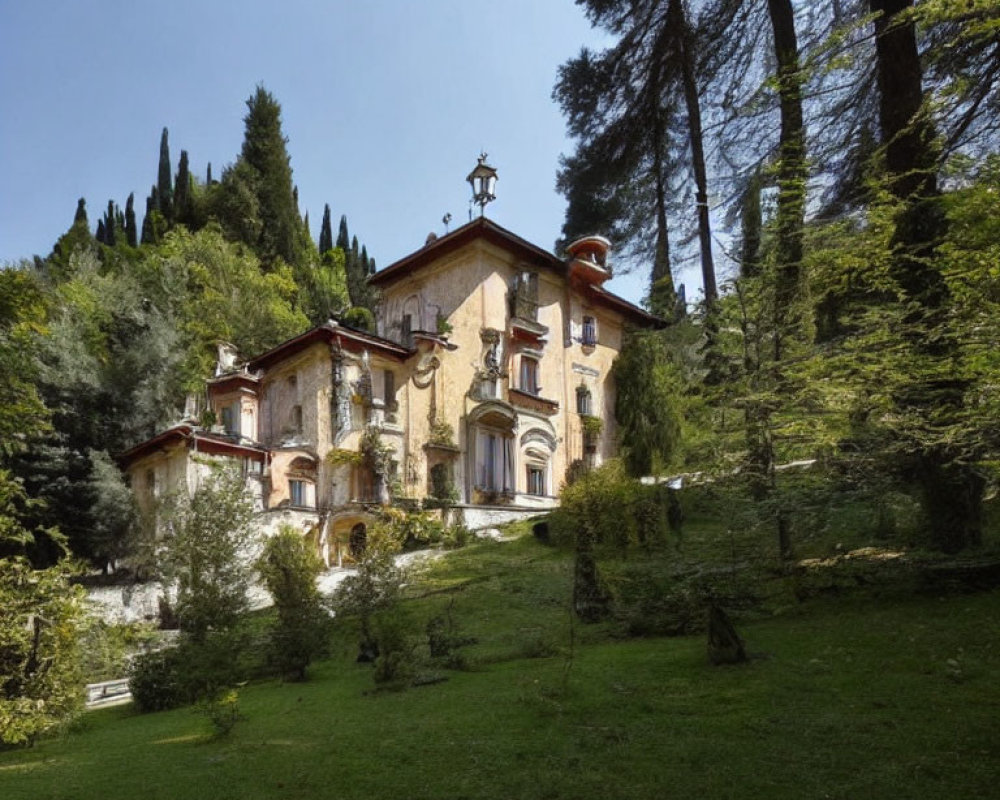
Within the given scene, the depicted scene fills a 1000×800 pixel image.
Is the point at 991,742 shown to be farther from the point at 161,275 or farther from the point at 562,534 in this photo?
the point at 161,275

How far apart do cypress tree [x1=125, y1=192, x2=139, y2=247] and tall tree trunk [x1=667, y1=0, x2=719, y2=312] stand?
1953 inches

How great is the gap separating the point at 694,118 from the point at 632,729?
894 inches

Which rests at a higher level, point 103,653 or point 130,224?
point 130,224

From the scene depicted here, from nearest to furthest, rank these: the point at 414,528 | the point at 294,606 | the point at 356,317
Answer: the point at 294,606, the point at 414,528, the point at 356,317

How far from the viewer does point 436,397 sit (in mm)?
27703

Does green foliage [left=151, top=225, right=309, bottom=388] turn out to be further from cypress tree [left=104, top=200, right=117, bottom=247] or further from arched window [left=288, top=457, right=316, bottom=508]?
cypress tree [left=104, top=200, right=117, bottom=247]

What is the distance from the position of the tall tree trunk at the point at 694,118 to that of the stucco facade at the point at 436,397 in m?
6.97

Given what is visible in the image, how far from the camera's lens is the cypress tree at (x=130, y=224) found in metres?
62.0

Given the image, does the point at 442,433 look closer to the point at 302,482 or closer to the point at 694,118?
the point at 302,482

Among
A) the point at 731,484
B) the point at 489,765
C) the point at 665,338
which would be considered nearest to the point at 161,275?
the point at 665,338

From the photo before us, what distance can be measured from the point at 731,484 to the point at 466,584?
7.31 meters

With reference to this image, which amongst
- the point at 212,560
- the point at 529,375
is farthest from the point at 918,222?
the point at 529,375

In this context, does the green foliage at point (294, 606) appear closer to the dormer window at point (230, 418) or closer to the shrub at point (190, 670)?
the shrub at point (190, 670)

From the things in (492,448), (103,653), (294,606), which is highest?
(492,448)
